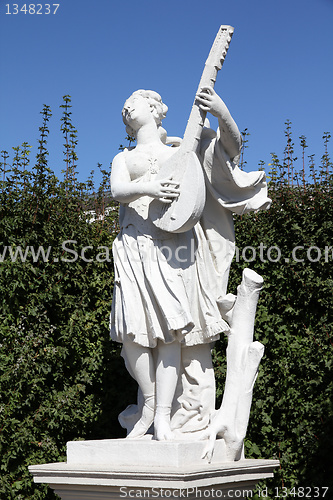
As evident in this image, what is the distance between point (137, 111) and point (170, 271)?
43.6 inches

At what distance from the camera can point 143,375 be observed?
422cm

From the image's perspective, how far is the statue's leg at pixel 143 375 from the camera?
4195 mm

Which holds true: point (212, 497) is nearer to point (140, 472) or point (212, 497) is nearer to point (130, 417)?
point (140, 472)

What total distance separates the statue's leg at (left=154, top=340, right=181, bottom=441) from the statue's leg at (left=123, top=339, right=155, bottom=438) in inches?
2.8

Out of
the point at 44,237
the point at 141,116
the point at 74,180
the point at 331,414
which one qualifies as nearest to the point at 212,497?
the point at 331,414

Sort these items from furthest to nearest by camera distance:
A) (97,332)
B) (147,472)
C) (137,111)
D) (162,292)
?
(97,332)
(137,111)
(162,292)
(147,472)

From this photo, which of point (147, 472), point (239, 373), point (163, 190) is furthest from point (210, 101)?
point (147, 472)

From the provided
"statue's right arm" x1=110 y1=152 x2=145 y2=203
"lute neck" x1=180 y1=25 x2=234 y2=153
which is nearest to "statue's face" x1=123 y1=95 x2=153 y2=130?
"statue's right arm" x1=110 y1=152 x2=145 y2=203

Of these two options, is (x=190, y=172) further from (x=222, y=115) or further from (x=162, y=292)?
(x=162, y=292)

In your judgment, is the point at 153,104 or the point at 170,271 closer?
the point at 170,271

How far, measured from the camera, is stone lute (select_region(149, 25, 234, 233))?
13.4 ft

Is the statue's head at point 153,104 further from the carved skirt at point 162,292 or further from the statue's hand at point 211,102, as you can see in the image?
the carved skirt at point 162,292

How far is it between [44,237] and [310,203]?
7.46ft

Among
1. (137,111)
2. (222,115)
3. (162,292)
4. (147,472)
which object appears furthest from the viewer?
(137,111)
